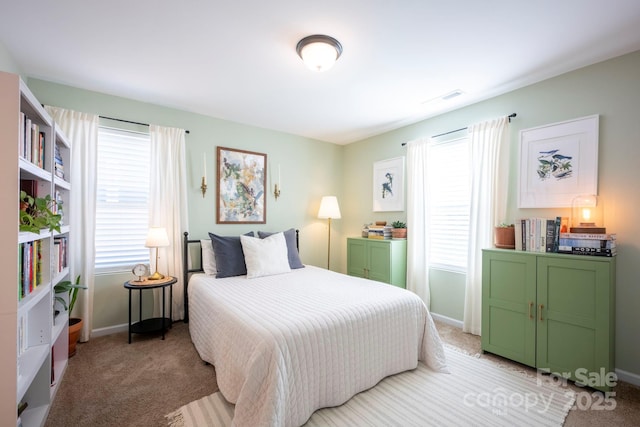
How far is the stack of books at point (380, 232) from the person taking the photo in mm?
3895

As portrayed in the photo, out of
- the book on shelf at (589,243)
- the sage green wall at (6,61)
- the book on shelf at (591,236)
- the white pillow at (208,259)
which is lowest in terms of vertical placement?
the white pillow at (208,259)

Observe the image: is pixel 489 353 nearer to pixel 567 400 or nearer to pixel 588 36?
pixel 567 400

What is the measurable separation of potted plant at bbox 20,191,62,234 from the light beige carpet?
1363 mm

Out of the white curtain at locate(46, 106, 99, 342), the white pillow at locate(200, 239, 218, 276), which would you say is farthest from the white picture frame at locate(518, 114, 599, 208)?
the white curtain at locate(46, 106, 99, 342)

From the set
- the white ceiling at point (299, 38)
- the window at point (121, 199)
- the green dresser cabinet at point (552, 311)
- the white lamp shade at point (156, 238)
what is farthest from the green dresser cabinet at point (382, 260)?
the window at point (121, 199)

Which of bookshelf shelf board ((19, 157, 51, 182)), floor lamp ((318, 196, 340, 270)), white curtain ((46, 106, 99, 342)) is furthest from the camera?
floor lamp ((318, 196, 340, 270))

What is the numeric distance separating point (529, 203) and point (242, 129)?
349 cm

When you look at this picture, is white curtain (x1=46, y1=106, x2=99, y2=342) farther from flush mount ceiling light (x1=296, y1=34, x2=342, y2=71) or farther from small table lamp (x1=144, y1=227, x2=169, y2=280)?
flush mount ceiling light (x1=296, y1=34, x2=342, y2=71)

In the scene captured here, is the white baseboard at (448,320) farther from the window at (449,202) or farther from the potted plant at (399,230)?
the potted plant at (399,230)

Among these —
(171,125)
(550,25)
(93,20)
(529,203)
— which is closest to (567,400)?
(529,203)

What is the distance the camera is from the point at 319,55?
6.93 feet

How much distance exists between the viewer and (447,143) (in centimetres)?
345

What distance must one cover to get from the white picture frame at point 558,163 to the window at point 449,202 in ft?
1.95

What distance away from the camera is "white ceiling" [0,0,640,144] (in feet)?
5.87
